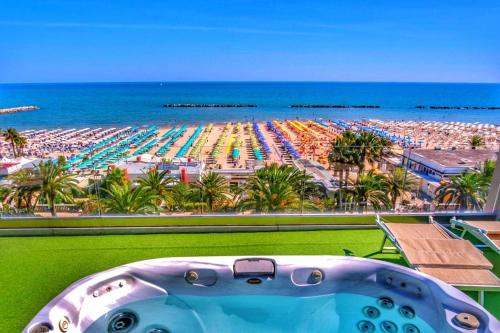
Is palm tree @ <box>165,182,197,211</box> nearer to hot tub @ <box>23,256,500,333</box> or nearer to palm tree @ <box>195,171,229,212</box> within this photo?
palm tree @ <box>195,171,229,212</box>

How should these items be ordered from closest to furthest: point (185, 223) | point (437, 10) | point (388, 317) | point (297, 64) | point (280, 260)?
point (388, 317) → point (280, 260) → point (185, 223) → point (437, 10) → point (297, 64)

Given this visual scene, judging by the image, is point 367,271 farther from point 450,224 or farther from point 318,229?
point 450,224

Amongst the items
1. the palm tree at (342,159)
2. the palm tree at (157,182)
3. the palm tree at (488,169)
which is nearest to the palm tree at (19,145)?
the palm tree at (157,182)

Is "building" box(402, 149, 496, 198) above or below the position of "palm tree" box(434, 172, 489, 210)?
above

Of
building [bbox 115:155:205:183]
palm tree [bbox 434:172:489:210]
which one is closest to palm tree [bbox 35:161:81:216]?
building [bbox 115:155:205:183]

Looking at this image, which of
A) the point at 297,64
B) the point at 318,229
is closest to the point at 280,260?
the point at 318,229

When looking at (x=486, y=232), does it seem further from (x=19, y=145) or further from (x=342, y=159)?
(x=19, y=145)

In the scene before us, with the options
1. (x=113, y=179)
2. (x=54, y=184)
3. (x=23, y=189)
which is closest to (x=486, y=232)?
(x=113, y=179)
